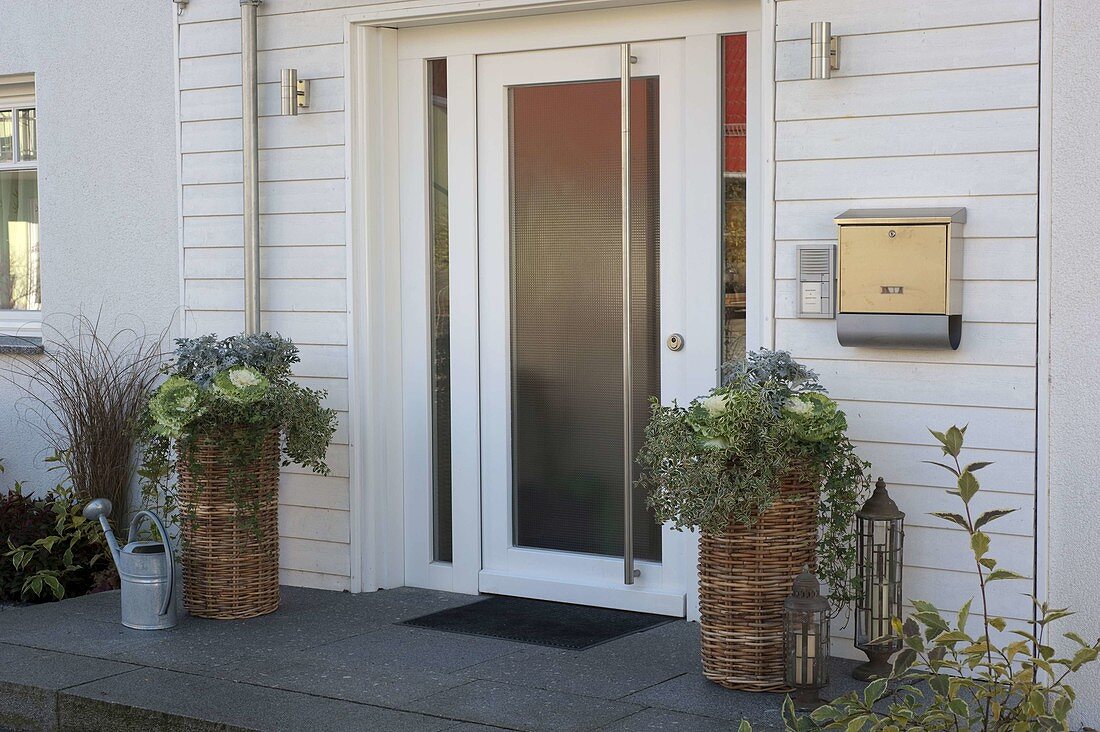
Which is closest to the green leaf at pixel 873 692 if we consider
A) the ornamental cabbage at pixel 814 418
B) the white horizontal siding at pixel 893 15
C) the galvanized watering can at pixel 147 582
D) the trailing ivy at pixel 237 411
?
the ornamental cabbage at pixel 814 418

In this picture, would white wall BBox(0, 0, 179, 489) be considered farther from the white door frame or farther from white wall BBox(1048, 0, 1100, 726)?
white wall BBox(1048, 0, 1100, 726)

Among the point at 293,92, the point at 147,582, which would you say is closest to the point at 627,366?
the point at 293,92

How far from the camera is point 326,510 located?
17.9 feet

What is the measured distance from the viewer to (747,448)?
395cm

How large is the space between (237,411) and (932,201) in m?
2.54

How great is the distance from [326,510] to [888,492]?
234cm

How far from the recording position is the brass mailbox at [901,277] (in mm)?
4070

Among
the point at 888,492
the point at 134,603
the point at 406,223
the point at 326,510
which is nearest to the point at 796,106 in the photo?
the point at 888,492

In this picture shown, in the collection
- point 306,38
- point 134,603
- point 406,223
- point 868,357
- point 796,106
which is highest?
point 306,38

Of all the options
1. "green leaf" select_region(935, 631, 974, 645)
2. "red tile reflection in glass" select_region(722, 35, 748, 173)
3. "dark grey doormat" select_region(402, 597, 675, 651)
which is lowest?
"dark grey doormat" select_region(402, 597, 675, 651)

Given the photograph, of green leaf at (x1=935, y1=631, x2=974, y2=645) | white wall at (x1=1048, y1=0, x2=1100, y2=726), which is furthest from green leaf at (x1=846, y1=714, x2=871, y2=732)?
white wall at (x1=1048, y1=0, x2=1100, y2=726)

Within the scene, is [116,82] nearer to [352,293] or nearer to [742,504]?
[352,293]

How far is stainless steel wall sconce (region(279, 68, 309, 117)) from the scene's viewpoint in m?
5.34

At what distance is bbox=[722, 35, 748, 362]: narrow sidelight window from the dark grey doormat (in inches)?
42.0
